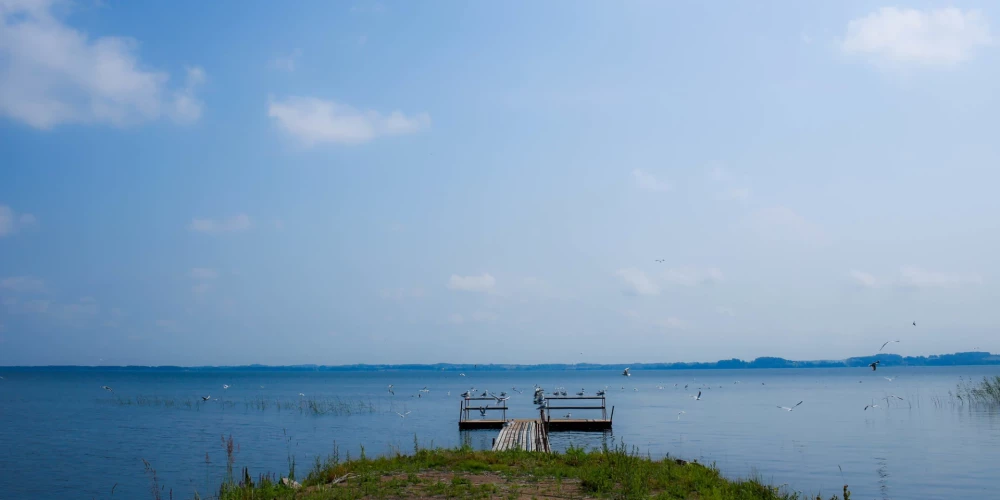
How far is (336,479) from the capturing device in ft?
59.2

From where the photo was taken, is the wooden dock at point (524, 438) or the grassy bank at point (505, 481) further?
the wooden dock at point (524, 438)

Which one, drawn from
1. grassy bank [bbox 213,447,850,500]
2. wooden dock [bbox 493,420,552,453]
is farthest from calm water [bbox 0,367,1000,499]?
grassy bank [bbox 213,447,850,500]

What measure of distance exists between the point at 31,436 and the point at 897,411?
208 ft

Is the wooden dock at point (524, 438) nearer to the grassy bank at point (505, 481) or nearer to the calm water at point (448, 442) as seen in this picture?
the calm water at point (448, 442)

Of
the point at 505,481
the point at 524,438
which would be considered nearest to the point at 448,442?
the point at 524,438

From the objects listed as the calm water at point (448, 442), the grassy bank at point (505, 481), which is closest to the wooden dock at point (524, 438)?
the calm water at point (448, 442)

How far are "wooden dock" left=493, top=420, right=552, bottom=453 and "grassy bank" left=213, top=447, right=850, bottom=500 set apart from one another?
5.16m

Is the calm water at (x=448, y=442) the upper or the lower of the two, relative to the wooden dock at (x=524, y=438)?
lower

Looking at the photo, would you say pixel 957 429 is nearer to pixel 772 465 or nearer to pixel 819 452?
pixel 819 452

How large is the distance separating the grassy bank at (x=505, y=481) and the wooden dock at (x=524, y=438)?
5.16 meters

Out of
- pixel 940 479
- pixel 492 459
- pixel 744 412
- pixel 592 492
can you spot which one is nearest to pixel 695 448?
pixel 940 479

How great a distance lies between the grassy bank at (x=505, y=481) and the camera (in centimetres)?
1595

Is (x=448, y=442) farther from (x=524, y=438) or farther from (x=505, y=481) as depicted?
(x=505, y=481)

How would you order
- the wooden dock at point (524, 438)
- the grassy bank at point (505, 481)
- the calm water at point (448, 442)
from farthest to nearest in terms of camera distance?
the calm water at point (448, 442) < the wooden dock at point (524, 438) < the grassy bank at point (505, 481)
